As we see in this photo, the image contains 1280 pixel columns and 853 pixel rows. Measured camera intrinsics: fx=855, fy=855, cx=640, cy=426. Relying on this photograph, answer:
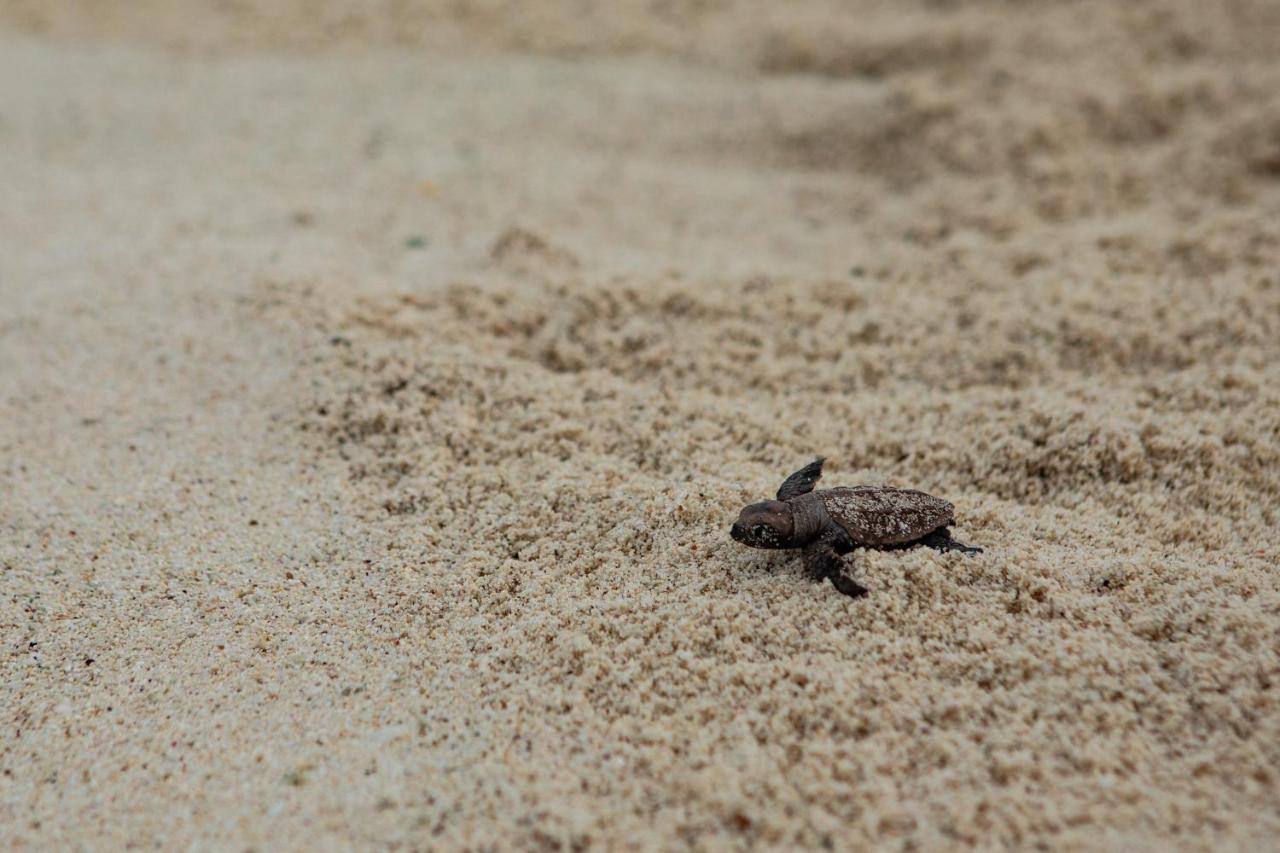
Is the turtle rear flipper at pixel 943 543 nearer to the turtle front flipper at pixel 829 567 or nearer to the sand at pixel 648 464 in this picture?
the sand at pixel 648 464

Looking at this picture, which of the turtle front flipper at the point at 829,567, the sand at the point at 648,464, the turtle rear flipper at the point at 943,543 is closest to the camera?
the sand at the point at 648,464

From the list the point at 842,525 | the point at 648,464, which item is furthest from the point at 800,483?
the point at 648,464

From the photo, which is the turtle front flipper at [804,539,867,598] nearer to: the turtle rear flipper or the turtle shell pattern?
the turtle shell pattern

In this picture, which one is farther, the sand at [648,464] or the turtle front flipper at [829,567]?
the turtle front flipper at [829,567]

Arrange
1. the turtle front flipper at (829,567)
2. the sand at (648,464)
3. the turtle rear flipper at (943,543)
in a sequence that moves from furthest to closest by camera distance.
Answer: the turtle rear flipper at (943,543) < the turtle front flipper at (829,567) < the sand at (648,464)

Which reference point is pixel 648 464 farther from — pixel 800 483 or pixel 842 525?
pixel 842 525

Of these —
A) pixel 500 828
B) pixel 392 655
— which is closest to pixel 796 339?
pixel 392 655

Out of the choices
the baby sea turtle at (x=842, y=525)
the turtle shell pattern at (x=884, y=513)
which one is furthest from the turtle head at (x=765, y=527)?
the turtle shell pattern at (x=884, y=513)
